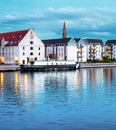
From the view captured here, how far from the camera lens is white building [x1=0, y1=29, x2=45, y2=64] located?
13288cm

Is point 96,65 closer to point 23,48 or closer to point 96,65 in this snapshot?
point 96,65

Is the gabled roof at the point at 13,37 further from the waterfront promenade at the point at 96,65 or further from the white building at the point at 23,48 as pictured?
the waterfront promenade at the point at 96,65

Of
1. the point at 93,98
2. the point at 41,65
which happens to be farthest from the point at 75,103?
the point at 41,65

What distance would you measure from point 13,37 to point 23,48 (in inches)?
308

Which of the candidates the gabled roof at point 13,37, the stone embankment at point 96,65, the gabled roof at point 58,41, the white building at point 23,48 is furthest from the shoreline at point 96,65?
the gabled roof at point 13,37

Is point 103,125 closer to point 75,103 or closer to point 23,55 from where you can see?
point 75,103

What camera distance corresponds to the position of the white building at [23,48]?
13288cm

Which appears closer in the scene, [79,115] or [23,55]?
[79,115]

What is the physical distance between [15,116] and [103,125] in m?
7.13

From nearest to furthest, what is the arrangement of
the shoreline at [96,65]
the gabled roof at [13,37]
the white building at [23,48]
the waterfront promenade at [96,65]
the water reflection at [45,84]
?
the water reflection at [45,84], the white building at [23,48], the gabled roof at [13,37], the shoreline at [96,65], the waterfront promenade at [96,65]

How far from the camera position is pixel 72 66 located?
123312 millimetres

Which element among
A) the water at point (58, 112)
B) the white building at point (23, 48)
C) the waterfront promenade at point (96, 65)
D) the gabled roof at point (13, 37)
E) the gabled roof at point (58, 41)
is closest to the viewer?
the water at point (58, 112)

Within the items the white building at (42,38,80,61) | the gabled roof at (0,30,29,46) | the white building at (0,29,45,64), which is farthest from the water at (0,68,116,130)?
the white building at (42,38,80,61)

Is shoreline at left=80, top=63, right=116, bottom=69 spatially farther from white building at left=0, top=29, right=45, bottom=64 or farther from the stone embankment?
white building at left=0, top=29, right=45, bottom=64
